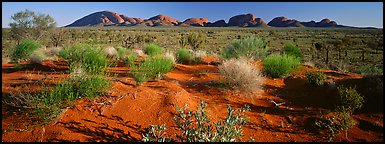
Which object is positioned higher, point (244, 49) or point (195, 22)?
point (195, 22)

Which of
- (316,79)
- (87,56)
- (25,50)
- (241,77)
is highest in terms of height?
(25,50)

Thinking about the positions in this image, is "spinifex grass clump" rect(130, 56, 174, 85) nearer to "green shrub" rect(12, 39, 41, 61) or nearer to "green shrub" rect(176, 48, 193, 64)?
"green shrub" rect(176, 48, 193, 64)

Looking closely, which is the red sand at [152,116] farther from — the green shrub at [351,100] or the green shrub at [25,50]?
the green shrub at [25,50]

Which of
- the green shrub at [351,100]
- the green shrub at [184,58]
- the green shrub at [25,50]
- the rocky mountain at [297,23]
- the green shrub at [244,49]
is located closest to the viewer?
the green shrub at [351,100]

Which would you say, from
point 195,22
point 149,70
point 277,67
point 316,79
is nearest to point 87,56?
point 149,70

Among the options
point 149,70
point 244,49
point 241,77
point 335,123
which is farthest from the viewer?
point 244,49

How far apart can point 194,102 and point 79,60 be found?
417 cm

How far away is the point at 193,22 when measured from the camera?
11900 cm

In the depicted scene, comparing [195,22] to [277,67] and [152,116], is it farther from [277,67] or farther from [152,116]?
[152,116]

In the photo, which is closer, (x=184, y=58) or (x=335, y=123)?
(x=335, y=123)

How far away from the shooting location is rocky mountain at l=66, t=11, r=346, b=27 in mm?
107688

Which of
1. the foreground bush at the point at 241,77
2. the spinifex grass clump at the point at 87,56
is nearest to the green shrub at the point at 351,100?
the foreground bush at the point at 241,77

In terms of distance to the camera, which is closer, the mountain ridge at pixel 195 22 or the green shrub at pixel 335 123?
the green shrub at pixel 335 123

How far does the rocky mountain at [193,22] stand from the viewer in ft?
353
